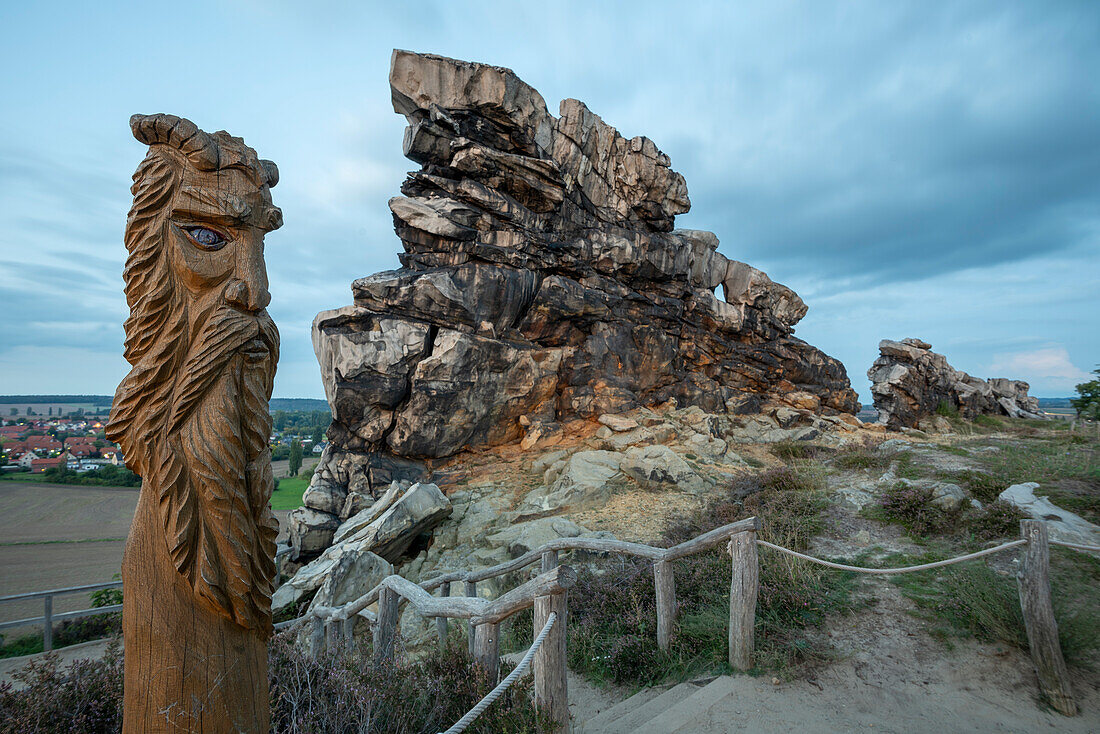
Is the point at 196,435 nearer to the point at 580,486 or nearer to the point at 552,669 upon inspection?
the point at 552,669

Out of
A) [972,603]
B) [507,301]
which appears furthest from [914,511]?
[507,301]

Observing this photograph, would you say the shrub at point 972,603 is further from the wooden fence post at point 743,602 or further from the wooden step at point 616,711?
the wooden step at point 616,711

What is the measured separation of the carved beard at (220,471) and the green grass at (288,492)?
87.0ft

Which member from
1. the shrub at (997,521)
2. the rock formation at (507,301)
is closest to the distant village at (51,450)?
the rock formation at (507,301)

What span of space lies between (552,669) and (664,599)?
7.58 feet

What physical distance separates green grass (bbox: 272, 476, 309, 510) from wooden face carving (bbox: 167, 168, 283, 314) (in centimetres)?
2668

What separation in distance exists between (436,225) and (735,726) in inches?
635

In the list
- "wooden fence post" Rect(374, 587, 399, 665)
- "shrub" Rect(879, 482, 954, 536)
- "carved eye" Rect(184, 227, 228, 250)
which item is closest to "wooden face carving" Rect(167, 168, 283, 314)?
"carved eye" Rect(184, 227, 228, 250)

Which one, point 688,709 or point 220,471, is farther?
point 688,709

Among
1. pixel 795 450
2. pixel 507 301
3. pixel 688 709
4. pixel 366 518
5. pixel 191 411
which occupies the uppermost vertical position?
pixel 507 301

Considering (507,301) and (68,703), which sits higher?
(507,301)

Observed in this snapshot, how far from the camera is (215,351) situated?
2.44 m

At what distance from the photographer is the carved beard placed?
2.29m

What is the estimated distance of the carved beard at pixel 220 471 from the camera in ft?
7.52
